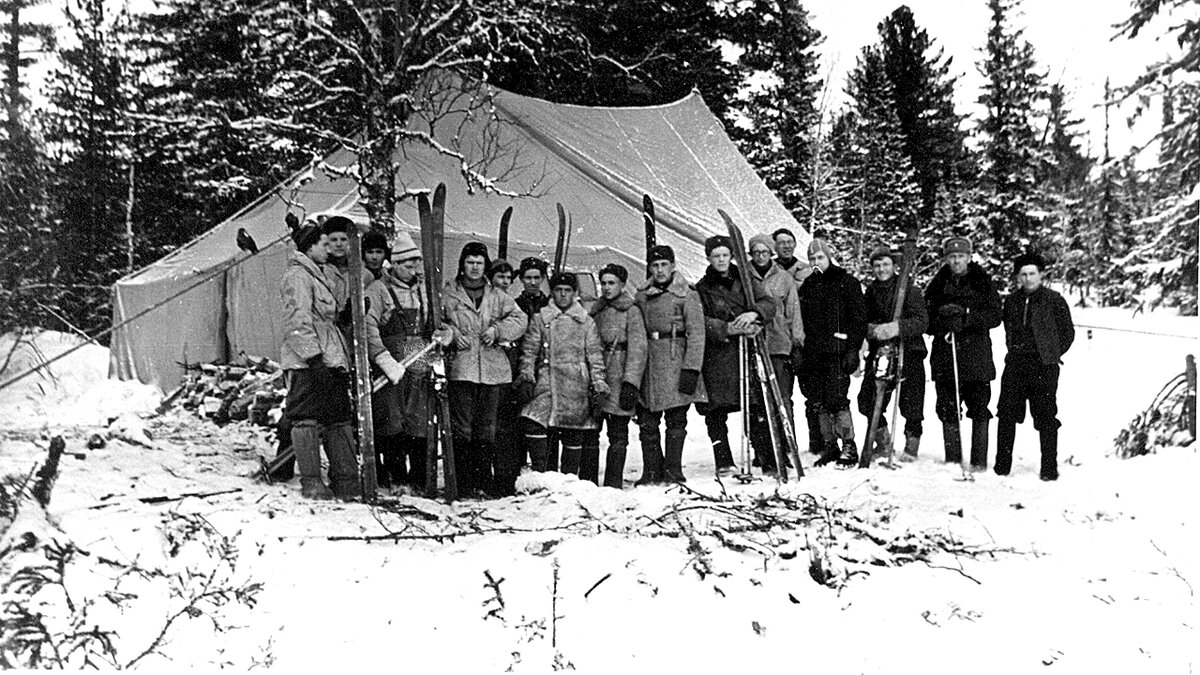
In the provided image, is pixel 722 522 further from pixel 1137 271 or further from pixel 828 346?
pixel 1137 271

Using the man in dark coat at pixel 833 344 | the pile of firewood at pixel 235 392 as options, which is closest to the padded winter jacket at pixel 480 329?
the man in dark coat at pixel 833 344

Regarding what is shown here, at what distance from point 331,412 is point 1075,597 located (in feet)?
12.2

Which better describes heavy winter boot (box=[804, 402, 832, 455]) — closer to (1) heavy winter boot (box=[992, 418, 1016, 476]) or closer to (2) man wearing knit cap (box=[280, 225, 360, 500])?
(1) heavy winter boot (box=[992, 418, 1016, 476])

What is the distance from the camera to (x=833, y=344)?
243 inches

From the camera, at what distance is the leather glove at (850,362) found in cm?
614

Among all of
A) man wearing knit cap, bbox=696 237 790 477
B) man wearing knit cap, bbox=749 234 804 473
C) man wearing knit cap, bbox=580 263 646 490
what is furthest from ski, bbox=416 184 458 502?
man wearing knit cap, bbox=749 234 804 473

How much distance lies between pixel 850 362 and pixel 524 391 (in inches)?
95.9

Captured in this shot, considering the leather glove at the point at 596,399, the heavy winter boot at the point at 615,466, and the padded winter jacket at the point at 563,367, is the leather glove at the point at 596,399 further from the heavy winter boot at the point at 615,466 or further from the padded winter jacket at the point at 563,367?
the heavy winter boot at the point at 615,466

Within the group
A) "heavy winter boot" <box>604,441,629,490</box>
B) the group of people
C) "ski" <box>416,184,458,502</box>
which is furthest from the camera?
"heavy winter boot" <box>604,441,629,490</box>

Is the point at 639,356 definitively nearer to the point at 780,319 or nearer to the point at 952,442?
the point at 780,319

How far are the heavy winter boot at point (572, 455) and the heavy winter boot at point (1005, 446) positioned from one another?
286 cm

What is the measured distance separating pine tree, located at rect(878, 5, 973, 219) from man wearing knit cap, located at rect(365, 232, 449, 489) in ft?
31.3

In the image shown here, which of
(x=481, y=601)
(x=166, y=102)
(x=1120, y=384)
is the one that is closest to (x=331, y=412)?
(x=481, y=601)

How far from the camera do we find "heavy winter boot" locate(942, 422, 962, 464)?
6.01 metres
